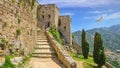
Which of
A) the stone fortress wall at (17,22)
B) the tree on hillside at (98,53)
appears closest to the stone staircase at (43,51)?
the stone fortress wall at (17,22)

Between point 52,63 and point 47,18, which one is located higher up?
point 47,18

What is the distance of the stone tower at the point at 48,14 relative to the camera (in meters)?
45.4

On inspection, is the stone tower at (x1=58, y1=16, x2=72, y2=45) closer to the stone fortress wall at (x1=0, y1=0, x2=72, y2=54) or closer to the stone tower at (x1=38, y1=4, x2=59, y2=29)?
the stone tower at (x1=38, y1=4, x2=59, y2=29)

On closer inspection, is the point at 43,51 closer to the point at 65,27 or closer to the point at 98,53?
the point at 98,53

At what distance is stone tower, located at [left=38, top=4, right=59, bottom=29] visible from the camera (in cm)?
4541

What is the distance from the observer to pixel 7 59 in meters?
12.1

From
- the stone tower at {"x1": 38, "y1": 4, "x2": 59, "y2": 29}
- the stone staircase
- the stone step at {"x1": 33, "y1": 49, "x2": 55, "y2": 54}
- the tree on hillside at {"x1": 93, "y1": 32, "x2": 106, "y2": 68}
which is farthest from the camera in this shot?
the stone tower at {"x1": 38, "y1": 4, "x2": 59, "y2": 29}

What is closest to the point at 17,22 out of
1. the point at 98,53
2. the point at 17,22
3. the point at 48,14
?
the point at 17,22

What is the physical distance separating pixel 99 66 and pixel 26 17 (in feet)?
73.8

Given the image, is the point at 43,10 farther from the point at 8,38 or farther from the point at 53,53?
the point at 8,38

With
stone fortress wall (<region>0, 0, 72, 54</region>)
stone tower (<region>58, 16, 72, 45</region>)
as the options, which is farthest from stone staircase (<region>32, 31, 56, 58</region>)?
stone tower (<region>58, 16, 72, 45</region>)

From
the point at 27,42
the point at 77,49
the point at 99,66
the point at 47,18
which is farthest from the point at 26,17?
the point at 77,49

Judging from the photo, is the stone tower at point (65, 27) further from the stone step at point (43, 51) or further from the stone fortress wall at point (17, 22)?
the stone fortress wall at point (17, 22)

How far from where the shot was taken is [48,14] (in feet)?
150
